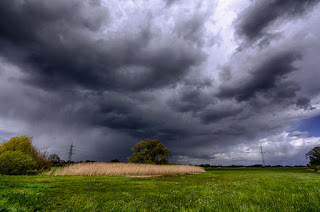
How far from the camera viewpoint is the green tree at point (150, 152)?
61.7 metres

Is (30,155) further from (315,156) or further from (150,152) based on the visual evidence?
(315,156)

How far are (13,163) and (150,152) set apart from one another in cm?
4114

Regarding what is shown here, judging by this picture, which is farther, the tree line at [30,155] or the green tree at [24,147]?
the green tree at [24,147]

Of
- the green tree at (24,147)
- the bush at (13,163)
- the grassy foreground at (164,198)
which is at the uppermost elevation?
the green tree at (24,147)

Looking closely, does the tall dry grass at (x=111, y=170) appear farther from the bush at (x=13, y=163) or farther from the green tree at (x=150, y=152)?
the green tree at (x=150, y=152)

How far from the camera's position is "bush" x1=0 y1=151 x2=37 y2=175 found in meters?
27.9

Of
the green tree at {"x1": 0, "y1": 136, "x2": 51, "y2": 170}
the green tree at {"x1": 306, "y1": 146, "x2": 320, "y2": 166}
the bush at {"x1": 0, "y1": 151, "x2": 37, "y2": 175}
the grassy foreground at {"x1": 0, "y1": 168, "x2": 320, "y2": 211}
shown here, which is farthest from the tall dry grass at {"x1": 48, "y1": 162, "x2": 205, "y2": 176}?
the green tree at {"x1": 306, "y1": 146, "x2": 320, "y2": 166}

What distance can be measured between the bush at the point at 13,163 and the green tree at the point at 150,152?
3621 centimetres

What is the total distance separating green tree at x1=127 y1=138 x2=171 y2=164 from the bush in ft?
119

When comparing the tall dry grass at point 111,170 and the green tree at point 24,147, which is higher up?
the green tree at point 24,147

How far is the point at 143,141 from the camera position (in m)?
65.1

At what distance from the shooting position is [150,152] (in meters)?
62.8

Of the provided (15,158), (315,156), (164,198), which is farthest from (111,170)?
(315,156)

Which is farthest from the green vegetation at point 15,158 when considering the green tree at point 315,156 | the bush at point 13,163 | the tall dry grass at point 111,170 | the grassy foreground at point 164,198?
the green tree at point 315,156
